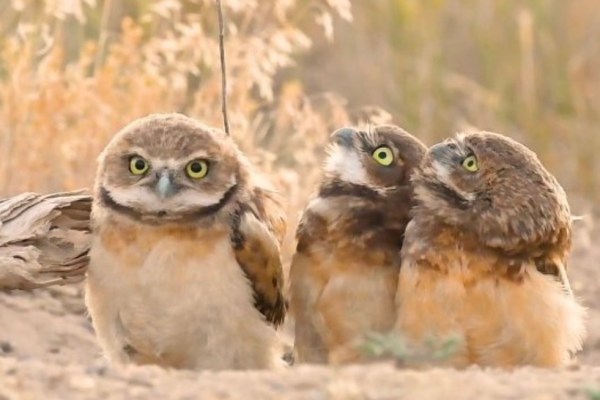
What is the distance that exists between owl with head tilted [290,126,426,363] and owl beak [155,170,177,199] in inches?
19.4

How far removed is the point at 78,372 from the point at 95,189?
1220 millimetres

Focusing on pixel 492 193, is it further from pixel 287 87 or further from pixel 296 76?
pixel 296 76

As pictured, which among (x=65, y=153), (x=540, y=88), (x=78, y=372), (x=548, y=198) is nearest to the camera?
(x=78, y=372)

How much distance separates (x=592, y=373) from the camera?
4453 millimetres

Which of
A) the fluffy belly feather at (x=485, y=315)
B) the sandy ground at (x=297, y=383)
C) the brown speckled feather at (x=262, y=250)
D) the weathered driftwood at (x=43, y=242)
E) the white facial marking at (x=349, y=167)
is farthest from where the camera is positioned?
the weathered driftwood at (x=43, y=242)

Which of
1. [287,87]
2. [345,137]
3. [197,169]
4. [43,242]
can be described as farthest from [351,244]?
[287,87]

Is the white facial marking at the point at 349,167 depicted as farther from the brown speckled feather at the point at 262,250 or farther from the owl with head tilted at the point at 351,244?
the brown speckled feather at the point at 262,250

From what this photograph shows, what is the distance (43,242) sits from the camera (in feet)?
18.7

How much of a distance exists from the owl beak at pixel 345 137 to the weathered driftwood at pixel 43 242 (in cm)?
91

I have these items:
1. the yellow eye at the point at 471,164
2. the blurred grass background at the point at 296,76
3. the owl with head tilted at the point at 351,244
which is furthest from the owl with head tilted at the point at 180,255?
the blurred grass background at the point at 296,76

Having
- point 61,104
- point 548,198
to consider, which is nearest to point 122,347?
point 548,198

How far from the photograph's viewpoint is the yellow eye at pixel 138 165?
5188mm

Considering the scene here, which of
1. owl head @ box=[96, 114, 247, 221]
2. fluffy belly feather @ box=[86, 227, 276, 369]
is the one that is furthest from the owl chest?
owl head @ box=[96, 114, 247, 221]

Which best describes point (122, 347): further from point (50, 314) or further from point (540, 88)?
point (540, 88)
